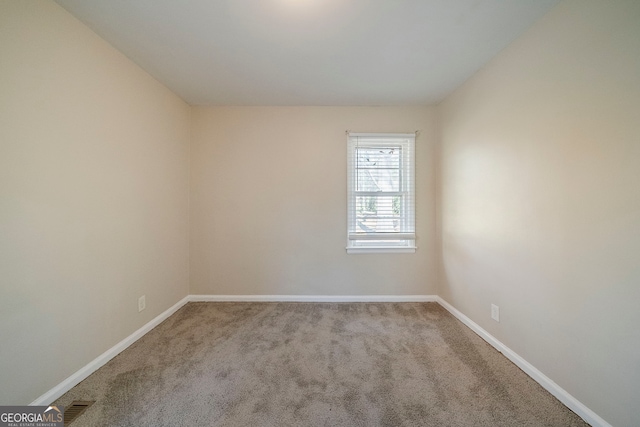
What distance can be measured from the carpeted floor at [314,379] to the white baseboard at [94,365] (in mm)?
43

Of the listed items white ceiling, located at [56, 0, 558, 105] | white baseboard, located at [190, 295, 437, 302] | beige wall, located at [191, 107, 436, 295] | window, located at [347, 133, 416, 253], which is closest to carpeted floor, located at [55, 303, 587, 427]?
white baseboard, located at [190, 295, 437, 302]

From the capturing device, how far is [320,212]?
121 inches

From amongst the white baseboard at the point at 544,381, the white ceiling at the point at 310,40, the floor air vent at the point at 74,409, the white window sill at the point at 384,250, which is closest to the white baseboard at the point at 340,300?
the white baseboard at the point at 544,381

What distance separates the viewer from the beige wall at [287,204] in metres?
3.05

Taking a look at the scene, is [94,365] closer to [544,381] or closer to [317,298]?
[317,298]

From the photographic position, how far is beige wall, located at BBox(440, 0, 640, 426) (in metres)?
1.19

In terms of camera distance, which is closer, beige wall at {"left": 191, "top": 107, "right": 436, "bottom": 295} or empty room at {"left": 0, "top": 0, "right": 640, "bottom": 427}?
empty room at {"left": 0, "top": 0, "right": 640, "bottom": 427}

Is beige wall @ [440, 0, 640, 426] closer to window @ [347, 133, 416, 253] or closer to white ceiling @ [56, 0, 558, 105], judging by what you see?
white ceiling @ [56, 0, 558, 105]

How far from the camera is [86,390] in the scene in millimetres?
1562

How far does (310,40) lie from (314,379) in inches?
99.1

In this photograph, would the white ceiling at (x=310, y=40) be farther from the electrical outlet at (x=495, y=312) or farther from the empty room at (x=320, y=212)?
the electrical outlet at (x=495, y=312)

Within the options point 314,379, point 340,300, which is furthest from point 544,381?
point 340,300

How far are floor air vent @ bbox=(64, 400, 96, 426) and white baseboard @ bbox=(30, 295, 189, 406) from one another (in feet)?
0.45

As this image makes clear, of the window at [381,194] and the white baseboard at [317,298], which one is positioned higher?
the window at [381,194]
